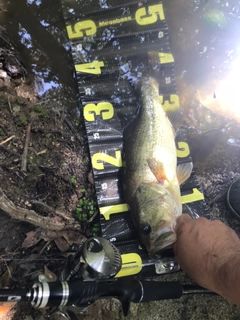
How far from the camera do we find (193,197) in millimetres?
3607

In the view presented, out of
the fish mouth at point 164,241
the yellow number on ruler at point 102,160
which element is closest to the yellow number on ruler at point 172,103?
the yellow number on ruler at point 102,160

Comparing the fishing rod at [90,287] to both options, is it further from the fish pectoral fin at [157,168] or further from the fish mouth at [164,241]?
the fish pectoral fin at [157,168]

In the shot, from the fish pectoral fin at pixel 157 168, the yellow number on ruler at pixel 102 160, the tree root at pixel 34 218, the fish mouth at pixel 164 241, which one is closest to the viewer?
the fish mouth at pixel 164 241

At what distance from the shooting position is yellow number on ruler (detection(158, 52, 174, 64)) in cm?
377

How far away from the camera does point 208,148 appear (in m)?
3.84

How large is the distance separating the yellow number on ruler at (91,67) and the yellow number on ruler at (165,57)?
25.3 inches

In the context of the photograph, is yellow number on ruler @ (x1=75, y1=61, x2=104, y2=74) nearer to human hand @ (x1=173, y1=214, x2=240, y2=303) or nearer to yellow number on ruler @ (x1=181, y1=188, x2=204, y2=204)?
yellow number on ruler @ (x1=181, y1=188, x2=204, y2=204)

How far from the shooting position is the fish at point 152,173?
3074 millimetres

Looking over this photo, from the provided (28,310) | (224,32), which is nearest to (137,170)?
(28,310)

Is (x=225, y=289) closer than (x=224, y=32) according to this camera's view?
Yes

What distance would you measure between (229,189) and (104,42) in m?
2.08

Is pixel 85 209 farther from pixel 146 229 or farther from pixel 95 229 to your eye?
pixel 146 229

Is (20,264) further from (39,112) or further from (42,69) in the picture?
(42,69)

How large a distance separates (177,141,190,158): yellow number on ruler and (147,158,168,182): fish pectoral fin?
49 cm
